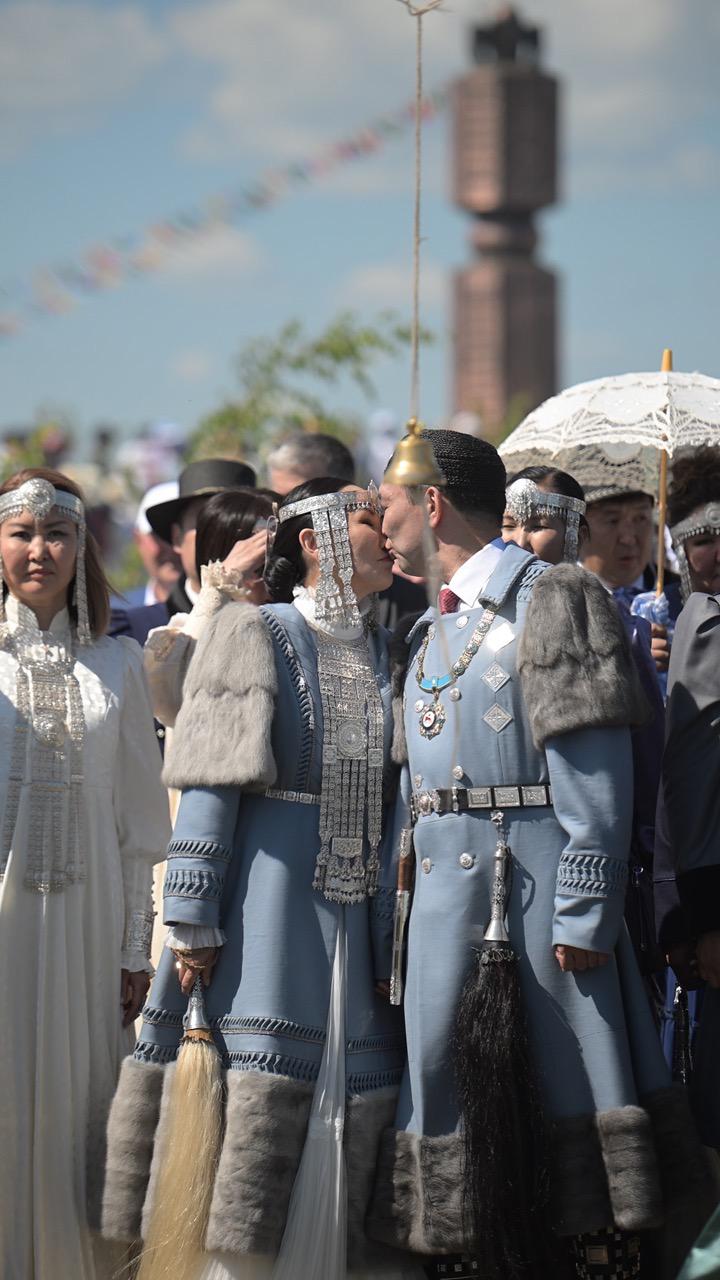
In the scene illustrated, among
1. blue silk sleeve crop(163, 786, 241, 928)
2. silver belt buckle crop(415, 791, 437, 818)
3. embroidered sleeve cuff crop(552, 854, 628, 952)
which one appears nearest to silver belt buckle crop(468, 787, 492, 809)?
silver belt buckle crop(415, 791, 437, 818)

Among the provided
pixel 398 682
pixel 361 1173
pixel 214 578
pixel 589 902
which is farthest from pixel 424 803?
pixel 214 578

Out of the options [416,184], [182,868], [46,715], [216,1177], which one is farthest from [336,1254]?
[416,184]

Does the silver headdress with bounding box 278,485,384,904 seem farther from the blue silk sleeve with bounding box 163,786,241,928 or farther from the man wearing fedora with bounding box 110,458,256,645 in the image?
the man wearing fedora with bounding box 110,458,256,645

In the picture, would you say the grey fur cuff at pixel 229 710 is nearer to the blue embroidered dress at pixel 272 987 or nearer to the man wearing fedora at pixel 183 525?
the blue embroidered dress at pixel 272 987

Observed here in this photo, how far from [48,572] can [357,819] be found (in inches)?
48.8

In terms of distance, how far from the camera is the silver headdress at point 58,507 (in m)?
4.94

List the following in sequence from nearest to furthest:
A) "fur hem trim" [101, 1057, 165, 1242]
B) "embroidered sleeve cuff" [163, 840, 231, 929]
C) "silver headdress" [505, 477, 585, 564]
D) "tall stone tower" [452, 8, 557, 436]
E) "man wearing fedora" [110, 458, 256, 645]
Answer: "embroidered sleeve cuff" [163, 840, 231, 929], "fur hem trim" [101, 1057, 165, 1242], "silver headdress" [505, 477, 585, 564], "man wearing fedora" [110, 458, 256, 645], "tall stone tower" [452, 8, 557, 436]

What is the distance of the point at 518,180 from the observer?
26359 millimetres

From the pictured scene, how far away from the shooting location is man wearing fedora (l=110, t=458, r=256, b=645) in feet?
21.0

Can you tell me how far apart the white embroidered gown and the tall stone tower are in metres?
21.8

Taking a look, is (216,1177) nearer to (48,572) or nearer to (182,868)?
(182,868)

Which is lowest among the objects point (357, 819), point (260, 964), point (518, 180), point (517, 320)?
point (260, 964)

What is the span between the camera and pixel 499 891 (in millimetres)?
4039

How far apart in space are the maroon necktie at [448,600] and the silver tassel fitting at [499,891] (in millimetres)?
577
